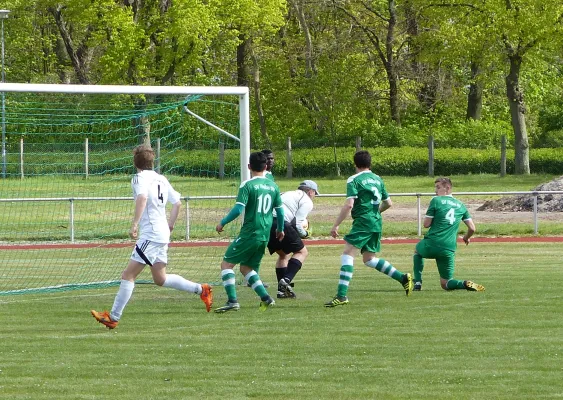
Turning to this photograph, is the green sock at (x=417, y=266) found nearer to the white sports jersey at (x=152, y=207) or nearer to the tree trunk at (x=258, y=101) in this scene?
the white sports jersey at (x=152, y=207)

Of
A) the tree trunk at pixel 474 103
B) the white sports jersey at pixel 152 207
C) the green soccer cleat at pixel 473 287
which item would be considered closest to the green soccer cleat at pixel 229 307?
the white sports jersey at pixel 152 207

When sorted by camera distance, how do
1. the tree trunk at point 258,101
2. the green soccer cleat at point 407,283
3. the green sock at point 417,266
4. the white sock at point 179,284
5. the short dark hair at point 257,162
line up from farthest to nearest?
the tree trunk at point 258,101
the green sock at point 417,266
the green soccer cleat at point 407,283
the short dark hair at point 257,162
the white sock at point 179,284

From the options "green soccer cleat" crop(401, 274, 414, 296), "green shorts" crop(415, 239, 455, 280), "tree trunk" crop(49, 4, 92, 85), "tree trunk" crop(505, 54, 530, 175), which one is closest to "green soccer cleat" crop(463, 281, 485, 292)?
"green shorts" crop(415, 239, 455, 280)

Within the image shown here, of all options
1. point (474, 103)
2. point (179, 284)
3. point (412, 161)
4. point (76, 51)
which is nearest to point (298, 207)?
point (179, 284)

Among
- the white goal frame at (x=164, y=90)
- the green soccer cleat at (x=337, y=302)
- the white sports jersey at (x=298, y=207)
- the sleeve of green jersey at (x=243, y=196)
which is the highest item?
the white goal frame at (x=164, y=90)

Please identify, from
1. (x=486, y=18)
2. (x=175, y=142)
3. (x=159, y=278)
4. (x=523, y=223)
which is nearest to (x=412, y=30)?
(x=486, y=18)

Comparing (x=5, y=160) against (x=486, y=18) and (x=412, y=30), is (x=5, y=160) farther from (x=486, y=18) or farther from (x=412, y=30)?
(x=412, y=30)

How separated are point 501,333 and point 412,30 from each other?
43882 millimetres

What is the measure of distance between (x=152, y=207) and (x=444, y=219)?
4270mm

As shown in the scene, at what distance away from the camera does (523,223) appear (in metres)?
25.7

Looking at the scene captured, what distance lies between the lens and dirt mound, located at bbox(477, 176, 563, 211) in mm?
28094

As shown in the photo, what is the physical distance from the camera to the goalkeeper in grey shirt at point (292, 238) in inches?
521

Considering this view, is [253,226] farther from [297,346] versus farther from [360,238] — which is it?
[297,346]

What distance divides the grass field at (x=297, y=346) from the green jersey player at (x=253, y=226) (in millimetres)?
427
